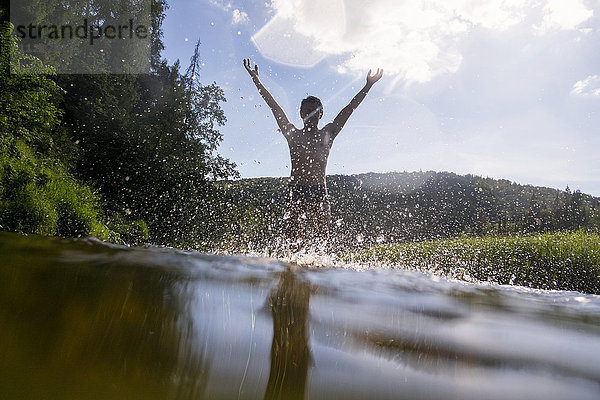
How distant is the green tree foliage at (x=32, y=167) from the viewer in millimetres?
9141

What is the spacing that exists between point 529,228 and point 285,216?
2520 centimetres

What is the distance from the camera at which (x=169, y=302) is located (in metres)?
1.79

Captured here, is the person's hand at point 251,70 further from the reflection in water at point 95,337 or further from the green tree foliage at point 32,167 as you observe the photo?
the green tree foliage at point 32,167

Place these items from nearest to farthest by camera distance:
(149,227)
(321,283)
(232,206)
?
(321,283) < (149,227) < (232,206)

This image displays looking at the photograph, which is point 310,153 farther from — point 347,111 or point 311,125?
point 347,111

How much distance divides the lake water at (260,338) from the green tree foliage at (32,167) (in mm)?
8198

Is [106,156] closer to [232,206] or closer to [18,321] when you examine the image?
[232,206]

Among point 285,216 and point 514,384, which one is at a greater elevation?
point 285,216

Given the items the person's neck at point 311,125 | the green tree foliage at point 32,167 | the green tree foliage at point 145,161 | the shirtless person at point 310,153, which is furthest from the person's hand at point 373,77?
the green tree foliage at point 145,161

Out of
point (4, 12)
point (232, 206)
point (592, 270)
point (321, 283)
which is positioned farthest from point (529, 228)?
point (4, 12)

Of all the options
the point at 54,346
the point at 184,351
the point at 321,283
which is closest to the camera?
the point at 54,346

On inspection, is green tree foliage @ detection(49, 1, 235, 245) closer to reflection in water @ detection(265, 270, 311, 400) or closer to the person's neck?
the person's neck

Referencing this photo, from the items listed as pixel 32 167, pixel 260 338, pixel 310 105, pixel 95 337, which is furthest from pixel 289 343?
pixel 32 167

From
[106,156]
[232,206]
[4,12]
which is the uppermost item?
[4,12]
